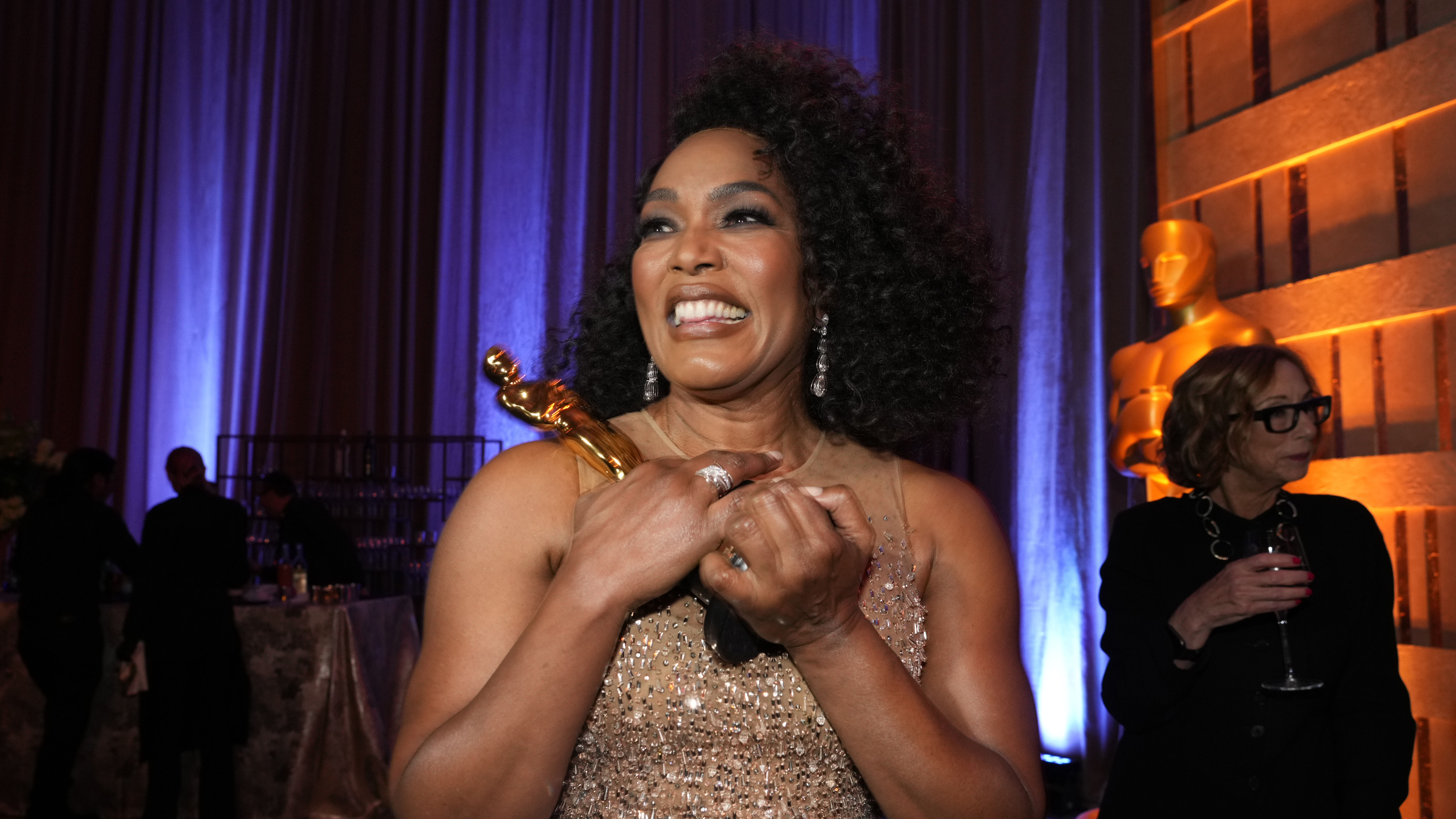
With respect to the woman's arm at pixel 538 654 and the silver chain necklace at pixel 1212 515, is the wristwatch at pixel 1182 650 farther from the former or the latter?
the woman's arm at pixel 538 654

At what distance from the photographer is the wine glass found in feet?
6.43

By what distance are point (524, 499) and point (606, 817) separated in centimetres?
37

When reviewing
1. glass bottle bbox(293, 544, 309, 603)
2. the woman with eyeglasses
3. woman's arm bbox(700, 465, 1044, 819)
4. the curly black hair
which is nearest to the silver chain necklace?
the woman with eyeglasses

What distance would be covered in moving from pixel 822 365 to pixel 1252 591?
38.1 inches

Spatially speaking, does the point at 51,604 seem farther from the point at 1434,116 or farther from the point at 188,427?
the point at 1434,116

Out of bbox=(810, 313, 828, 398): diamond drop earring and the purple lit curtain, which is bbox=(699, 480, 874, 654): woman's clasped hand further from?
the purple lit curtain

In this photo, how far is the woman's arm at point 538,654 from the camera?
1.07m

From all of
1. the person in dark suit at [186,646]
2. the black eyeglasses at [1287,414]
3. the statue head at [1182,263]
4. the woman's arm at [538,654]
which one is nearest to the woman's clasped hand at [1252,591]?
the black eyeglasses at [1287,414]

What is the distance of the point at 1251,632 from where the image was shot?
2.07m

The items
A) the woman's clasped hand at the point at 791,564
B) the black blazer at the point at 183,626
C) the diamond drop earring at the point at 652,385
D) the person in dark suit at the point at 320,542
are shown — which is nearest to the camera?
the woman's clasped hand at the point at 791,564

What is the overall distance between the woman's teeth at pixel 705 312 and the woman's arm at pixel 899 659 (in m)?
0.30

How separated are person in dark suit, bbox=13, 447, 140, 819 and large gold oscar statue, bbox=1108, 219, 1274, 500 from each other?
3.80 meters

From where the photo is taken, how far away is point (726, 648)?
1158 millimetres

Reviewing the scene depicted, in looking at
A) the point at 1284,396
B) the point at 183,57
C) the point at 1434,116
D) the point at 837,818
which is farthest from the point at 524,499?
the point at 183,57
